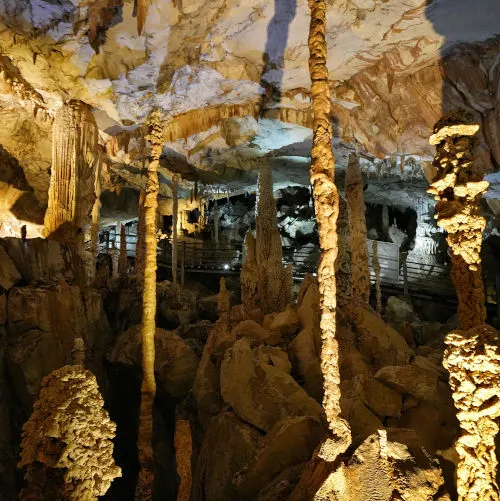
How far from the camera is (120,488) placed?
8.32 m

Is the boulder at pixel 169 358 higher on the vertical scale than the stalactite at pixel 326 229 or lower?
lower

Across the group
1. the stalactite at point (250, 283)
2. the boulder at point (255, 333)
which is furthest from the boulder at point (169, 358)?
the stalactite at point (250, 283)

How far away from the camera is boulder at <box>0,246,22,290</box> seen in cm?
689

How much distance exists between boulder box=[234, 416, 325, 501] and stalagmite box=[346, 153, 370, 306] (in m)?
4.54

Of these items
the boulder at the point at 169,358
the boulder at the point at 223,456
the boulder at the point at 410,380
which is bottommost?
the boulder at the point at 223,456

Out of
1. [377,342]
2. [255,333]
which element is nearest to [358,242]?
[377,342]

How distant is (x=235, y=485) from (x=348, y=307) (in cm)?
408

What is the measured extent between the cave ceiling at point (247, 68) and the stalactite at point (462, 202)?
4.38 m

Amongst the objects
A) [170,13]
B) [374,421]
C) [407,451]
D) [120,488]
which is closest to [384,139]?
[170,13]

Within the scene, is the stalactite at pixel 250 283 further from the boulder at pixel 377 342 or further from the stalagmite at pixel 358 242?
the boulder at pixel 377 342

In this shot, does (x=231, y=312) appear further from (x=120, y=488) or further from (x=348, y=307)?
(x=120, y=488)

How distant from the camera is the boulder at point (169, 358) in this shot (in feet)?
27.5

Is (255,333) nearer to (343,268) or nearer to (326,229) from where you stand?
(343,268)

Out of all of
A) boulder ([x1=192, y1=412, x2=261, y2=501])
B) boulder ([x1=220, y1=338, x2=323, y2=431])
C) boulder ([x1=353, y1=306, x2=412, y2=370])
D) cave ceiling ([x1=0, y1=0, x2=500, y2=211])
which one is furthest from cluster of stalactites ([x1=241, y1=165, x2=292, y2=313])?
cave ceiling ([x1=0, y1=0, x2=500, y2=211])
